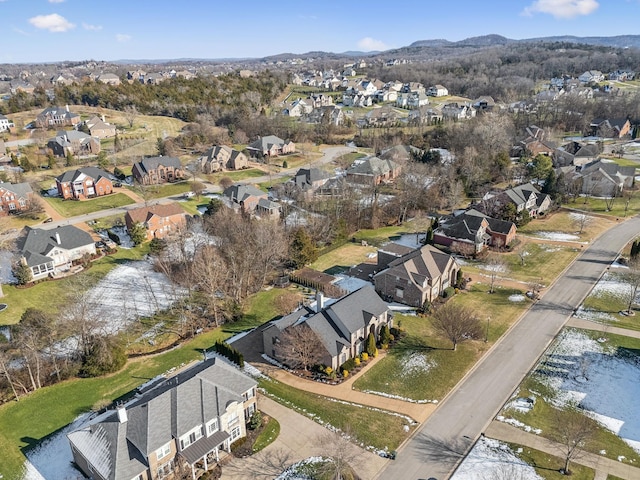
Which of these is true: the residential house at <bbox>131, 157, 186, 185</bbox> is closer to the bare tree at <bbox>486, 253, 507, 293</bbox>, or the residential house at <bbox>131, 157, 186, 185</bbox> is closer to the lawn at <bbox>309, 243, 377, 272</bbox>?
the lawn at <bbox>309, 243, 377, 272</bbox>

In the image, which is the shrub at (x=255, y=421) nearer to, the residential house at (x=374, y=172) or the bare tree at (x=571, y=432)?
the bare tree at (x=571, y=432)

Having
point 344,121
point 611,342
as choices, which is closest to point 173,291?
point 611,342

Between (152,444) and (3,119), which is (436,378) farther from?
(3,119)

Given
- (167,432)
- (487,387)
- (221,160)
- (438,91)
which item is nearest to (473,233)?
(487,387)

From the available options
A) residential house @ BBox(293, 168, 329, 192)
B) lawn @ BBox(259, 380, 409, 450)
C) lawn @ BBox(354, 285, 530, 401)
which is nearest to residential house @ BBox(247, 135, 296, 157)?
residential house @ BBox(293, 168, 329, 192)

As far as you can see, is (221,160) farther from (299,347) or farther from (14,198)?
(299,347)
